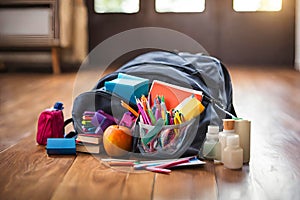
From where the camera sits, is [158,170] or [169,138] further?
[169,138]

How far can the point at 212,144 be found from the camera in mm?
1534

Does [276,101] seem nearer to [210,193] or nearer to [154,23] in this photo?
[210,193]

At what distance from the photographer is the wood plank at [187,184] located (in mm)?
1253

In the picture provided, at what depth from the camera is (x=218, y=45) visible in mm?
4707

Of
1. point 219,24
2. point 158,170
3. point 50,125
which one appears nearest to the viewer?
point 158,170

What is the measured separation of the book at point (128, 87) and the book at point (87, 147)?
17 cm

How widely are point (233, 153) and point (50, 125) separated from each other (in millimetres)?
606

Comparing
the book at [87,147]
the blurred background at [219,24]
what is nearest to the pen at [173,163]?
the book at [87,147]

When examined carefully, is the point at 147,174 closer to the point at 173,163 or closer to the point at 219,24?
the point at 173,163

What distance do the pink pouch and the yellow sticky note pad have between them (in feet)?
1.38

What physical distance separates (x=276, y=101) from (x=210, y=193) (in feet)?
5.20

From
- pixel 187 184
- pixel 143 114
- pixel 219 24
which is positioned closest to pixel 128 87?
pixel 143 114

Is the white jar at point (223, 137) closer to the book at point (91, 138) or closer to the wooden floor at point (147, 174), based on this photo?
the wooden floor at point (147, 174)

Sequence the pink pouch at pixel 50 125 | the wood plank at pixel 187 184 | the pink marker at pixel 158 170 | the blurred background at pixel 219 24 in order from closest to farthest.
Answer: the wood plank at pixel 187 184 → the pink marker at pixel 158 170 → the pink pouch at pixel 50 125 → the blurred background at pixel 219 24
